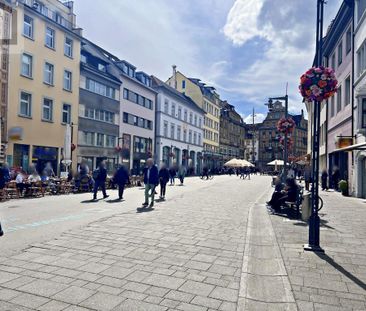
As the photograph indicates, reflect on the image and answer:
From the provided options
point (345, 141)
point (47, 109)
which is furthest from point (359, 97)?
point (47, 109)

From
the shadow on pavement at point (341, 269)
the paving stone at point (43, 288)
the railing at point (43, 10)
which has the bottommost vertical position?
the shadow on pavement at point (341, 269)

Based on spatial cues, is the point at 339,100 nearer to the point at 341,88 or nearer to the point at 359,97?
the point at 341,88

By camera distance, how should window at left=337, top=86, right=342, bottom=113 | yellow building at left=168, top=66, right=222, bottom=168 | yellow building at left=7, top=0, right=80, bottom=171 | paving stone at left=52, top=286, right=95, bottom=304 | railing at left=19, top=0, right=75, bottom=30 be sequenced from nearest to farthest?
1. paving stone at left=52, top=286, right=95, bottom=304
2. window at left=337, top=86, right=342, bottom=113
3. yellow building at left=7, top=0, right=80, bottom=171
4. railing at left=19, top=0, right=75, bottom=30
5. yellow building at left=168, top=66, right=222, bottom=168

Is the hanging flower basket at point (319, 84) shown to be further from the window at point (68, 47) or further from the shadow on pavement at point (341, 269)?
the window at point (68, 47)

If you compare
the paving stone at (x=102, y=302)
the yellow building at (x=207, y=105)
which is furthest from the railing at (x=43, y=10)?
the yellow building at (x=207, y=105)

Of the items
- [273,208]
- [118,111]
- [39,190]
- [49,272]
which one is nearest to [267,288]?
[49,272]

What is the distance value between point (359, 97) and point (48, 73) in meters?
23.0

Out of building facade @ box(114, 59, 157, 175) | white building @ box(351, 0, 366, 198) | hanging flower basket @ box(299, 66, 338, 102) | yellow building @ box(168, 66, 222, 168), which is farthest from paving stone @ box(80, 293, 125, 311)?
yellow building @ box(168, 66, 222, 168)

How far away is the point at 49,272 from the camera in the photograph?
4.81 meters

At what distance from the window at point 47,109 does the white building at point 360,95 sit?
22.2m

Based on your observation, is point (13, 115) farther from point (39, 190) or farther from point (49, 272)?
point (49, 272)

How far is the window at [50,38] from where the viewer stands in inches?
1075

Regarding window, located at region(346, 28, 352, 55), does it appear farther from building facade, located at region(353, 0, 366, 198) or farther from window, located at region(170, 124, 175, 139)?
window, located at region(170, 124, 175, 139)

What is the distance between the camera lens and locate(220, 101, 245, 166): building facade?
8175 centimetres
